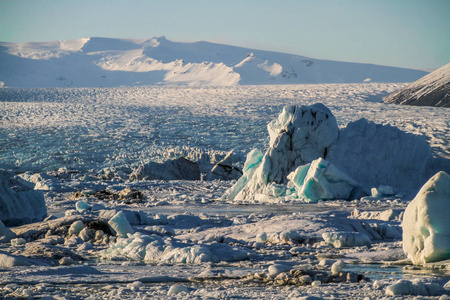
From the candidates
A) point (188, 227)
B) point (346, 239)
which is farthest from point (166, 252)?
point (188, 227)

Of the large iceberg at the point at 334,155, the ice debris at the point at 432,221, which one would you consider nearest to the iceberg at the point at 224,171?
the large iceberg at the point at 334,155

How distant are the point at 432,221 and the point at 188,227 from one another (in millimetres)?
4038

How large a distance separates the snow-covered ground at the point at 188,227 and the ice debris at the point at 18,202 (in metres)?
0.62

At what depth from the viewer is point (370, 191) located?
12.6 m

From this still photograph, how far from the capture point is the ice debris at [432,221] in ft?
14.3

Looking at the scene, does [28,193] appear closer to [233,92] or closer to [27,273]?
[27,273]

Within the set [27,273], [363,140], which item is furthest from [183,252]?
[363,140]

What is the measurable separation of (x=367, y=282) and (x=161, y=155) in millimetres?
18335

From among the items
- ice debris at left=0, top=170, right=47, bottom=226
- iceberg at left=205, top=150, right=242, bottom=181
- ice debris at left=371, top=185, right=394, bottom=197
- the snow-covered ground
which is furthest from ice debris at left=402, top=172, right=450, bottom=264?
iceberg at left=205, top=150, right=242, bottom=181

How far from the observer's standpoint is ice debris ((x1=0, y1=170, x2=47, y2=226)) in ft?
25.5

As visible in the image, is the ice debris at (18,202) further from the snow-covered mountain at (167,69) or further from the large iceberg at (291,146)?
the snow-covered mountain at (167,69)

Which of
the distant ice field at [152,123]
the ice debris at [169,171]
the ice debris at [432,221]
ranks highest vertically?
the ice debris at [432,221]

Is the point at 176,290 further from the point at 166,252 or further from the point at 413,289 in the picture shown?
the point at 166,252

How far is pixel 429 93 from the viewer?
30922mm
